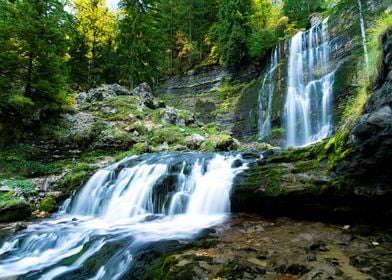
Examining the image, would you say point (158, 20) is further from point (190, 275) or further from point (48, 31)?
point (190, 275)

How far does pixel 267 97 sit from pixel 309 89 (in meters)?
3.37

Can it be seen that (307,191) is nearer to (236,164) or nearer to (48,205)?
(236,164)

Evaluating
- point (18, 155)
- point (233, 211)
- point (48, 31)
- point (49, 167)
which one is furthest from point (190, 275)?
point (48, 31)

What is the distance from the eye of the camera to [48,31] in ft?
43.0

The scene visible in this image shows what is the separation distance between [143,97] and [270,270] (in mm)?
17449

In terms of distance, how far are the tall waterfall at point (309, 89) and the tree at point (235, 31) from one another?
5486 mm

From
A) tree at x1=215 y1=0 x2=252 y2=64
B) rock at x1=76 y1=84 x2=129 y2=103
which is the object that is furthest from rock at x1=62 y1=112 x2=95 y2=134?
tree at x1=215 y1=0 x2=252 y2=64

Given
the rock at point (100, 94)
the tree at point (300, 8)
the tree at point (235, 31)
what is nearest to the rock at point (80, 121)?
the rock at point (100, 94)

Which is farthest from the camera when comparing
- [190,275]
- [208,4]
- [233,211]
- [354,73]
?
[208,4]

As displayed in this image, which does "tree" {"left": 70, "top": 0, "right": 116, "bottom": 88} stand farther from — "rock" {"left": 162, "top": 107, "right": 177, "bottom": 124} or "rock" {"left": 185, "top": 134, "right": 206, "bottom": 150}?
"rock" {"left": 185, "top": 134, "right": 206, "bottom": 150}

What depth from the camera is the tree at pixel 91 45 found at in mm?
23984

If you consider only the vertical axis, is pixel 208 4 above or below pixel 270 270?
above

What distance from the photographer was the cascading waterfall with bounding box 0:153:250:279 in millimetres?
5332

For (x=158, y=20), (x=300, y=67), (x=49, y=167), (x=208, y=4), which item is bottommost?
(x=49, y=167)
